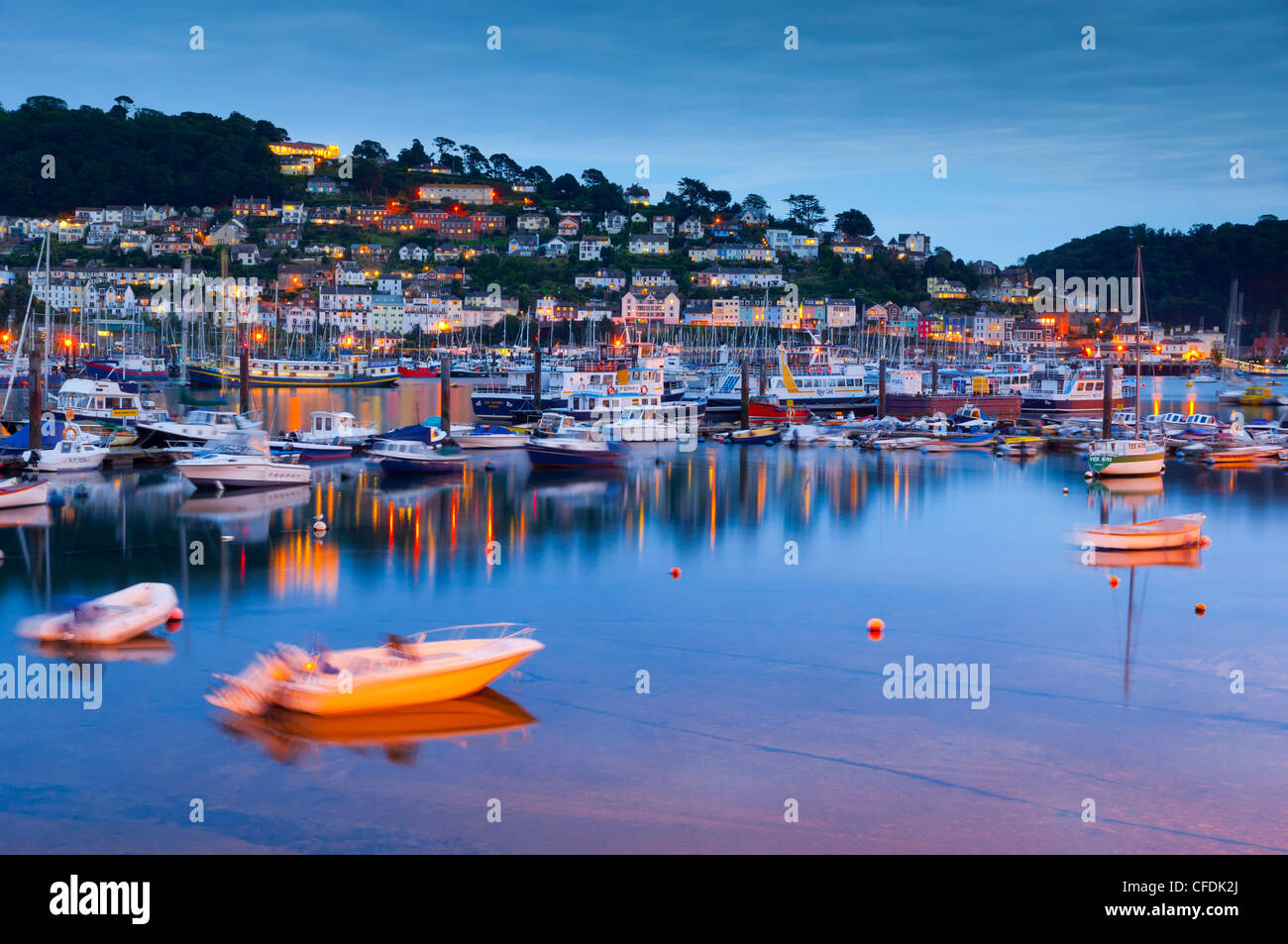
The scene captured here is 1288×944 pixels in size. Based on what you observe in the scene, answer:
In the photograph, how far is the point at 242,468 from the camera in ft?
83.5

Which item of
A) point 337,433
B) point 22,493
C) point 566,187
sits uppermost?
point 566,187

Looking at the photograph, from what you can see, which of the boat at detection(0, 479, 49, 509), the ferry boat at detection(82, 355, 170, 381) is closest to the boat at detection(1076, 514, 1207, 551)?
the boat at detection(0, 479, 49, 509)

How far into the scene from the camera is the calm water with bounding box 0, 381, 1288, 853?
9.00 meters

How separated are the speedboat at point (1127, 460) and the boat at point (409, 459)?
15.8 m

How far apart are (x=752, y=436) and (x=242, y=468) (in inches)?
758

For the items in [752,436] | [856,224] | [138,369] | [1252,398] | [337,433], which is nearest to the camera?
[337,433]

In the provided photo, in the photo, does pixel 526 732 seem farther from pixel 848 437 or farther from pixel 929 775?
pixel 848 437

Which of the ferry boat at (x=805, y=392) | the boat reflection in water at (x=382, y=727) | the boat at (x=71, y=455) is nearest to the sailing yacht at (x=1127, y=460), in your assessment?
the ferry boat at (x=805, y=392)

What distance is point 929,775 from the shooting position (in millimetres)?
9953

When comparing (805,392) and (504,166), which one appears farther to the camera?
(504,166)

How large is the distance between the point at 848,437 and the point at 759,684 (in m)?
29.1

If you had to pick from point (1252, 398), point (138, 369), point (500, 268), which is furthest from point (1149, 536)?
point (500, 268)

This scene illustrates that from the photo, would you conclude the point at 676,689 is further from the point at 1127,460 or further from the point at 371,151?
the point at 371,151

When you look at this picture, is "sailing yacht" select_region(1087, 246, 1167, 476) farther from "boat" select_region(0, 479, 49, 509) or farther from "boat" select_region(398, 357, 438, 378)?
"boat" select_region(398, 357, 438, 378)
